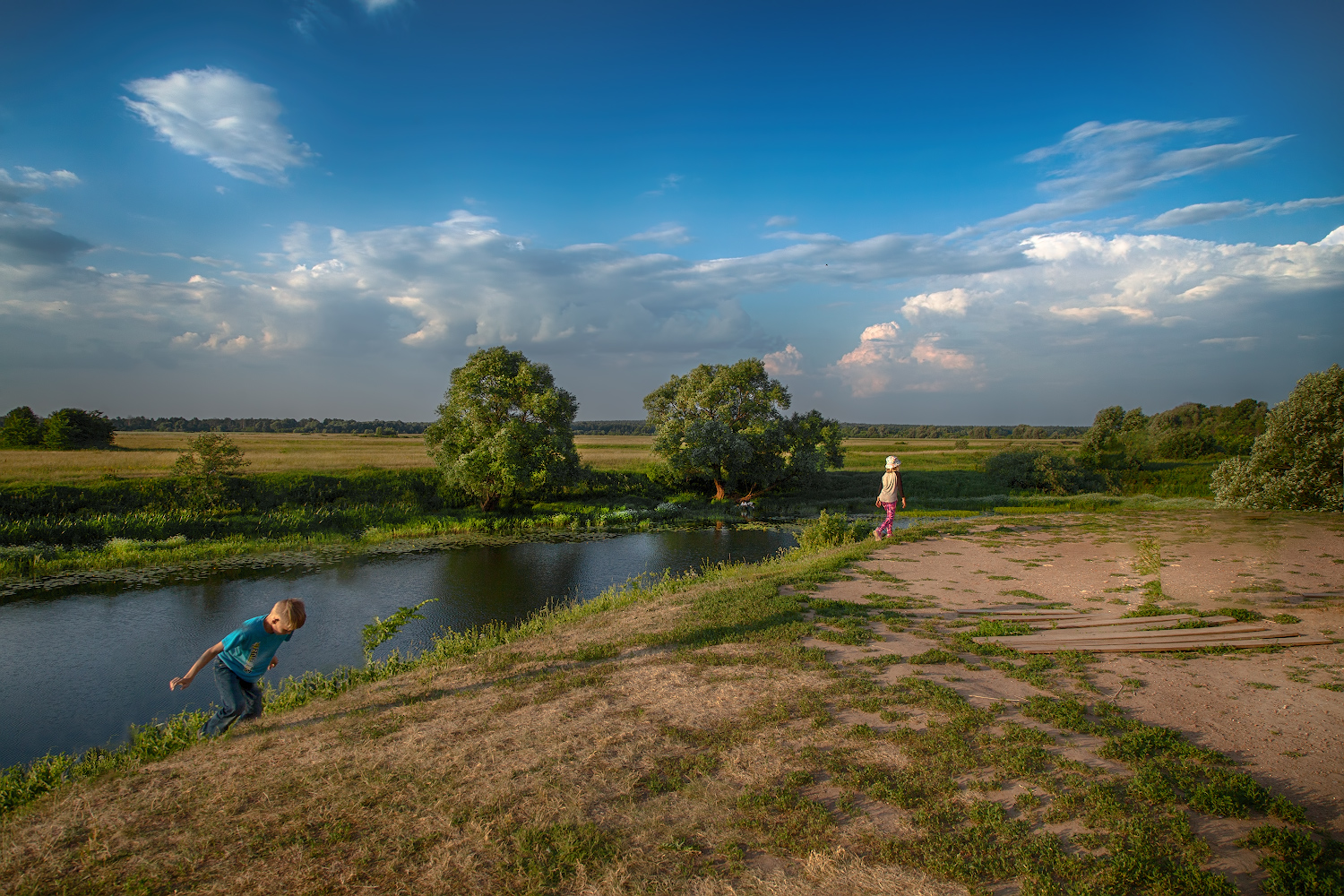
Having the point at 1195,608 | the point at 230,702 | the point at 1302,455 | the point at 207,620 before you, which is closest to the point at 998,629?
the point at 1195,608

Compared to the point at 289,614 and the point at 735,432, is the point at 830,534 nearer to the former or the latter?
the point at 289,614

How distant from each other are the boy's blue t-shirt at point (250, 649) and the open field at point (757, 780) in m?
0.74

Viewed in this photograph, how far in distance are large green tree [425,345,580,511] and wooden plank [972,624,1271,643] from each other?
23.7 meters

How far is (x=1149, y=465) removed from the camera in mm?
Answer: 49812

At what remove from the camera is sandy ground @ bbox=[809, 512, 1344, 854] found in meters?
5.59

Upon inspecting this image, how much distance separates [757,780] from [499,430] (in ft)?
86.7

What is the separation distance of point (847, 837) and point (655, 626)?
6226 millimetres

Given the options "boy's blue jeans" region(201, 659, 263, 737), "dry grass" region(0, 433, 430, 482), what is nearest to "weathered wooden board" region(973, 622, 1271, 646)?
"boy's blue jeans" region(201, 659, 263, 737)

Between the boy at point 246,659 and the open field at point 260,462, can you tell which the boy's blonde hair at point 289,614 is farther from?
the open field at point 260,462

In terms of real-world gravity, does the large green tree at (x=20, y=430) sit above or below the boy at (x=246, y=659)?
above

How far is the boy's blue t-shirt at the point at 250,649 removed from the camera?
268 inches

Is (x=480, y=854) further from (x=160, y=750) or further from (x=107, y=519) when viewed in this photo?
(x=107, y=519)

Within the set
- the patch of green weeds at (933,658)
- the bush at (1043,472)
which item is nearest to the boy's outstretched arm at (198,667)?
the patch of green weeds at (933,658)

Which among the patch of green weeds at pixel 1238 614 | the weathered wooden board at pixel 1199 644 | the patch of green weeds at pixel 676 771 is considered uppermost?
the patch of green weeds at pixel 1238 614
